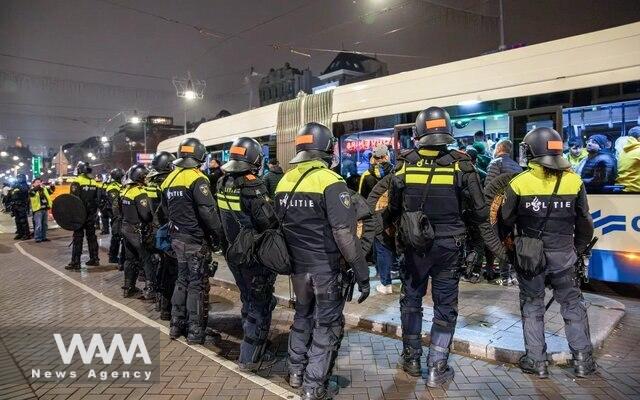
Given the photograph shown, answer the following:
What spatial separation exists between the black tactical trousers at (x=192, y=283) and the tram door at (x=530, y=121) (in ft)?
16.2

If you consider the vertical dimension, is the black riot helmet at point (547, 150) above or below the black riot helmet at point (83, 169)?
below

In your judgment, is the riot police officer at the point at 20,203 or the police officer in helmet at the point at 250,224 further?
the riot police officer at the point at 20,203

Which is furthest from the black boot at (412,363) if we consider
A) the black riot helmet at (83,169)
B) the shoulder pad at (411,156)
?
the black riot helmet at (83,169)

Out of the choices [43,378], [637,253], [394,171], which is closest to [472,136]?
[637,253]

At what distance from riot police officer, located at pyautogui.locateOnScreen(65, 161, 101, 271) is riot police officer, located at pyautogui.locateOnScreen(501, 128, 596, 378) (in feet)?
29.9

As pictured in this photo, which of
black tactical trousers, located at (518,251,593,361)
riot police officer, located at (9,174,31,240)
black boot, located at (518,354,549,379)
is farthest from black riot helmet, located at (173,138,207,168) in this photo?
riot police officer, located at (9,174,31,240)

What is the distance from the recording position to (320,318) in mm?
3617

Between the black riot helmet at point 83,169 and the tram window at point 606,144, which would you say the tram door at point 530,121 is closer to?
the tram window at point 606,144

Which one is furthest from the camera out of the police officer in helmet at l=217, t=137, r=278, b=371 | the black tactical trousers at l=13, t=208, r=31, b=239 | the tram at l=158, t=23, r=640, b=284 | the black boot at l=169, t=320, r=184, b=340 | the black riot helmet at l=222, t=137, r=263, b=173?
the black tactical trousers at l=13, t=208, r=31, b=239

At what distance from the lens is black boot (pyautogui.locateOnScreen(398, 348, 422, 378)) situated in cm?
410

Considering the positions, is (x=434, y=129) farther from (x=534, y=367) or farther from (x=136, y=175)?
(x=136, y=175)

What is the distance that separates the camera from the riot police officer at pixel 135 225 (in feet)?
22.8

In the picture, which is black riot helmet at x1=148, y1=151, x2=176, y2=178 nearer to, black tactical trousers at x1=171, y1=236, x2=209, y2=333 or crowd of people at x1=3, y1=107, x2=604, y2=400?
black tactical trousers at x1=171, y1=236, x2=209, y2=333

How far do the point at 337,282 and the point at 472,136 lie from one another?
5.08 meters
